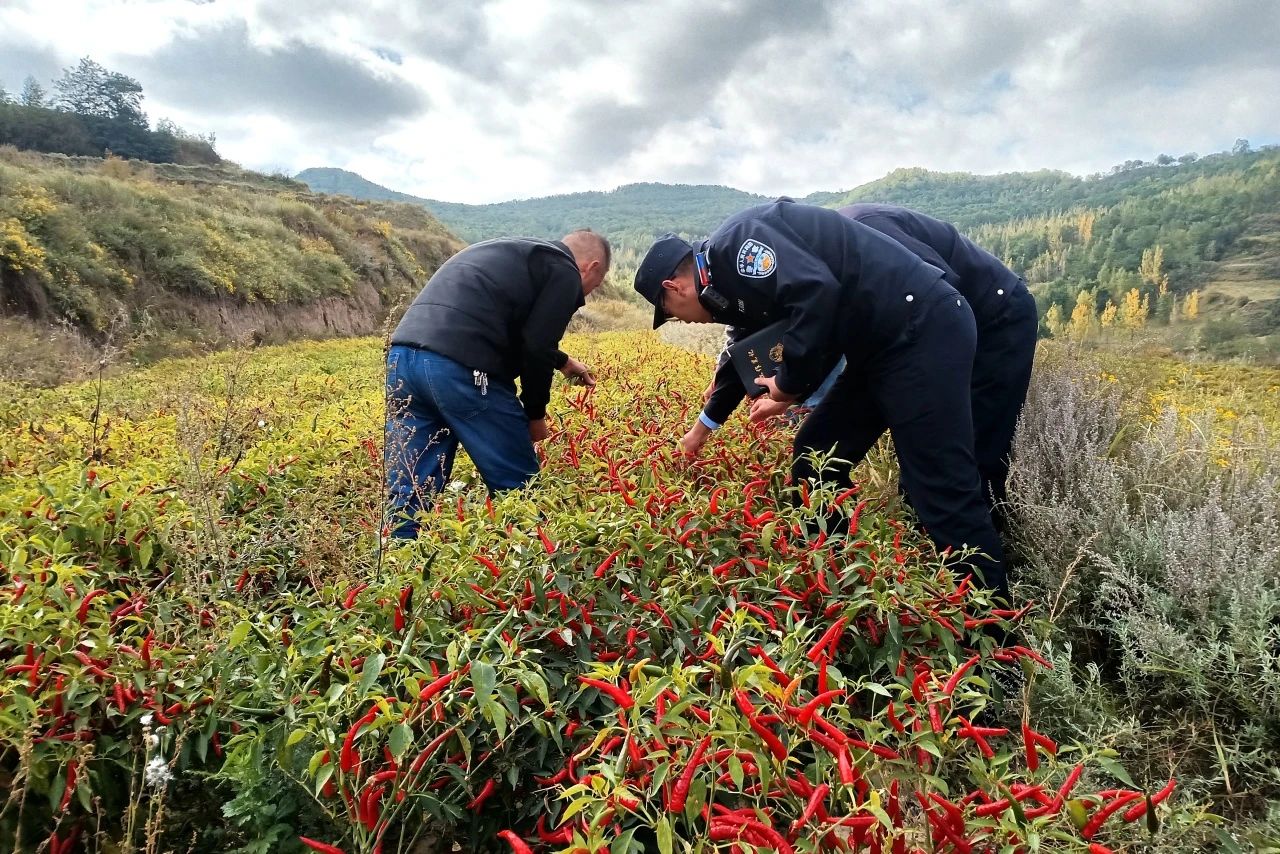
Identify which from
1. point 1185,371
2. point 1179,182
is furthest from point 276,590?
point 1179,182

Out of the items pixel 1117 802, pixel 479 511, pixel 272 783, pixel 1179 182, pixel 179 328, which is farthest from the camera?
pixel 1179 182

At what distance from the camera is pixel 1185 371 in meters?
4.56

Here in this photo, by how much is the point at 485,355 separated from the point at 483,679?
2.23 meters

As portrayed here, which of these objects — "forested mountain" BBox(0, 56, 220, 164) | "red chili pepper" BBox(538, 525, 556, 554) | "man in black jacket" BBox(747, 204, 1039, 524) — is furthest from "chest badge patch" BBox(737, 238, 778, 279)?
"forested mountain" BBox(0, 56, 220, 164)

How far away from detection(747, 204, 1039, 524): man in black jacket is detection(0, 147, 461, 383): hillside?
148 inches

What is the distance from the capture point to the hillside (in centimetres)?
1193

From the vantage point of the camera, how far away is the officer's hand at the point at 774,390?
2.67 metres

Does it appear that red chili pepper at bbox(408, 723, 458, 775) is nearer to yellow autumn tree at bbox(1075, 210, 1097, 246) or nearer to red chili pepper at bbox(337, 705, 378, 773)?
red chili pepper at bbox(337, 705, 378, 773)

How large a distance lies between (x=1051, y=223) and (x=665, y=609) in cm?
6508

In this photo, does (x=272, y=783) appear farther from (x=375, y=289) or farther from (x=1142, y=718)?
(x=375, y=289)

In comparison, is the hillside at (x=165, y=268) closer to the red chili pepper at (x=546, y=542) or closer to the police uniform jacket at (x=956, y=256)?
the red chili pepper at (x=546, y=542)

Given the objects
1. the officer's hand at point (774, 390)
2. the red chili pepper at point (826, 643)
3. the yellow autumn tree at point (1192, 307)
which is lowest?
the red chili pepper at point (826, 643)

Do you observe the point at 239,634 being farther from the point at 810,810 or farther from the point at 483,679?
the point at 810,810

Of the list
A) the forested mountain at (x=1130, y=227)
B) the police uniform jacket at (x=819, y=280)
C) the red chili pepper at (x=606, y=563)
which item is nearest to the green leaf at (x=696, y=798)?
the red chili pepper at (x=606, y=563)
